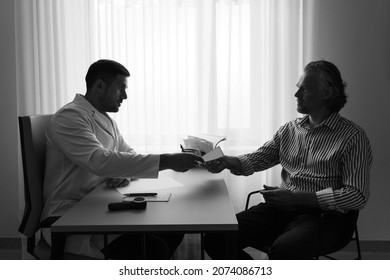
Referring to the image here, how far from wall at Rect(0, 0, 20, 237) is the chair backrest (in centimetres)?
139

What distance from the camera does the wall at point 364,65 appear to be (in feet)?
9.18

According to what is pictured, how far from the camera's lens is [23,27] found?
284 cm

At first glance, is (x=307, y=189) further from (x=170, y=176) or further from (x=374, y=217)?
(x=374, y=217)

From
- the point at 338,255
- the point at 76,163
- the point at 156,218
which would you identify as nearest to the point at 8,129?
the point at 76,163

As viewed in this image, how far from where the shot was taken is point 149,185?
191cm

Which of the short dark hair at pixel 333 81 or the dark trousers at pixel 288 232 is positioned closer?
the dark trousers at pixel 288 232

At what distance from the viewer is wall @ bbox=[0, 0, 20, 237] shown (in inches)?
116

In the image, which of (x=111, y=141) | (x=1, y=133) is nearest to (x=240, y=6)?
(x=111, y=141)

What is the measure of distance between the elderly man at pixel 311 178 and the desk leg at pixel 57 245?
2.59 ft

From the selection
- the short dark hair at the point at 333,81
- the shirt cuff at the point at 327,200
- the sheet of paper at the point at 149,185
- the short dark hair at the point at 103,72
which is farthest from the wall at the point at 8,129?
the shirt cuff at the point at 327,200

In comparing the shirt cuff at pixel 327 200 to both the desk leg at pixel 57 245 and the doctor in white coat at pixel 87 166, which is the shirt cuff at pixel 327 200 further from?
the desk leg at pixel 57 245

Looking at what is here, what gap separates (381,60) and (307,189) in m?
Result: 1.39

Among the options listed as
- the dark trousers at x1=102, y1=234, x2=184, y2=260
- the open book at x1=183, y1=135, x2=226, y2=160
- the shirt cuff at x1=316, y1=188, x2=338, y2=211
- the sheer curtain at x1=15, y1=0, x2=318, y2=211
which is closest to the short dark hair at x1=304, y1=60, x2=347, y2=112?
the shirt cuff at x1=316, y1=188, x2=338, y2=211

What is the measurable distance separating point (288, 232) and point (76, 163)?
40.0 inches
